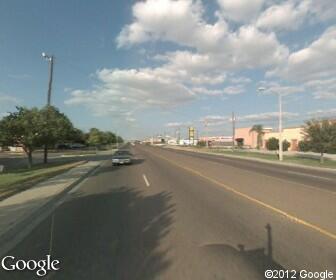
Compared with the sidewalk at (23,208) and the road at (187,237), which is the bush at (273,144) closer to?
the sidewalk at (23,208)

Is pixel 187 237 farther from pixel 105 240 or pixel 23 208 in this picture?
pixel 23 208

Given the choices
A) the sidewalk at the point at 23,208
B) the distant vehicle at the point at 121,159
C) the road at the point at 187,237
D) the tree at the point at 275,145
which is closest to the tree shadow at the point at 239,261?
the road at the point at 187,237

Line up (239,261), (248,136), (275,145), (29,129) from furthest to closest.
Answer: (248,136)
(275,145)
(29,129)
(239,261)

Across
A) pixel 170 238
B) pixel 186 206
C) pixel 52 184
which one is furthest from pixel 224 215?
pixel 52 184

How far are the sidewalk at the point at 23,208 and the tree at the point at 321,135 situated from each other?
28401mm

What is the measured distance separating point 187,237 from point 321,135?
33.5m

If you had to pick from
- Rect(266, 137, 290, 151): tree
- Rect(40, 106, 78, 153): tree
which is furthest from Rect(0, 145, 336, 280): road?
Rect(266, 137, 290, 151): tree

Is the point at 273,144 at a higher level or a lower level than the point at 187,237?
higher

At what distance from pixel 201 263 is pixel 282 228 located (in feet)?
9.93

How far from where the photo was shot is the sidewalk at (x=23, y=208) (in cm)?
807

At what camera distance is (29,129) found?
29672 millimetres

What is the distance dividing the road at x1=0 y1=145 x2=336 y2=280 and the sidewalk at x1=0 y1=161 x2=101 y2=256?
399 mm

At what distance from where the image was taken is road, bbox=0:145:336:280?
19.1 feet

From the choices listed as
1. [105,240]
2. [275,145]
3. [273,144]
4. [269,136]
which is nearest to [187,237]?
[105,240]
